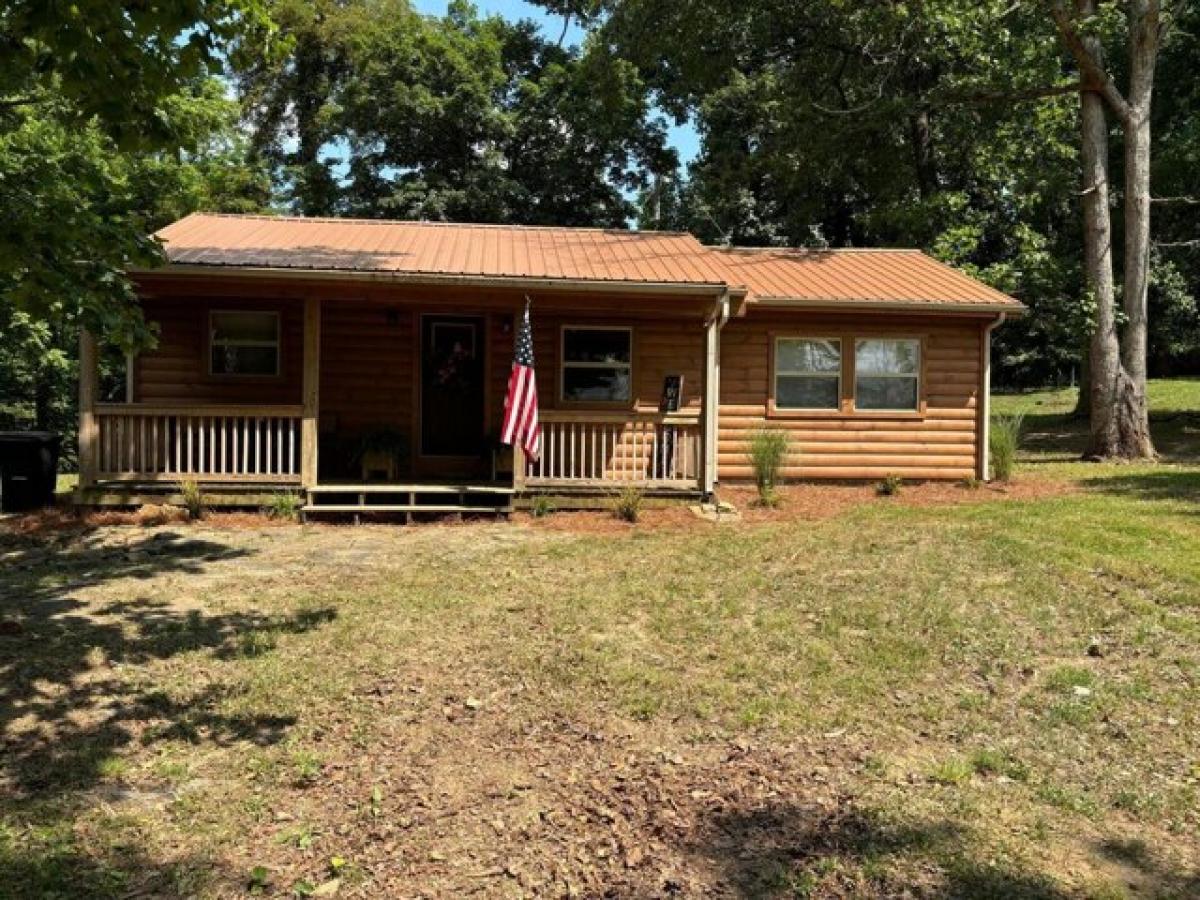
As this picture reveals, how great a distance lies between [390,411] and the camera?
12523 mm

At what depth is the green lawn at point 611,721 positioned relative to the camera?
330cm

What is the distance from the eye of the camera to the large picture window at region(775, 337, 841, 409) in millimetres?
13305

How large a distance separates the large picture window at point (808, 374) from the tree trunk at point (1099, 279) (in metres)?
5.21

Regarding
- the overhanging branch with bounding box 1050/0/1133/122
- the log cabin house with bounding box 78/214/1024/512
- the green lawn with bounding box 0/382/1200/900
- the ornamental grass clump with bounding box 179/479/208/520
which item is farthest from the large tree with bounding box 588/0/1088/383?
the ornamental grass clump with bounding box 179/479/208/520

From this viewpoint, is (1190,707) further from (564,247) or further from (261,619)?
(564,247)

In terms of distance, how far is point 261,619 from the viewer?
20.4 feet

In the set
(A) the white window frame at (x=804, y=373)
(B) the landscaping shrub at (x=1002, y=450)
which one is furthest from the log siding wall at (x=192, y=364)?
(B) the landscaping shrub at (x=1002, y=450)

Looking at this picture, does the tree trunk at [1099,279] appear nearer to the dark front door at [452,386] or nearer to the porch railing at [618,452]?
the porch railing at [618,452]

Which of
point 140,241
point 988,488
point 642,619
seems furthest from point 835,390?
point 140,241

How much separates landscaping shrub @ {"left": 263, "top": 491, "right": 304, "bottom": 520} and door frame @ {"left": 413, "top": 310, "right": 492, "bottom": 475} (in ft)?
7.84

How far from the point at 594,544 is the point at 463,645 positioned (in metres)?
3.27

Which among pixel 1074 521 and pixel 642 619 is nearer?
pixel 642 619

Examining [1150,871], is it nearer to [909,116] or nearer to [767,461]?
[767,461]

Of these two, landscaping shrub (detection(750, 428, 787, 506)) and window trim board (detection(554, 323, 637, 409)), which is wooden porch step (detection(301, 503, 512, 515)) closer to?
window trim board (detection(554, 323, 637, 409))
